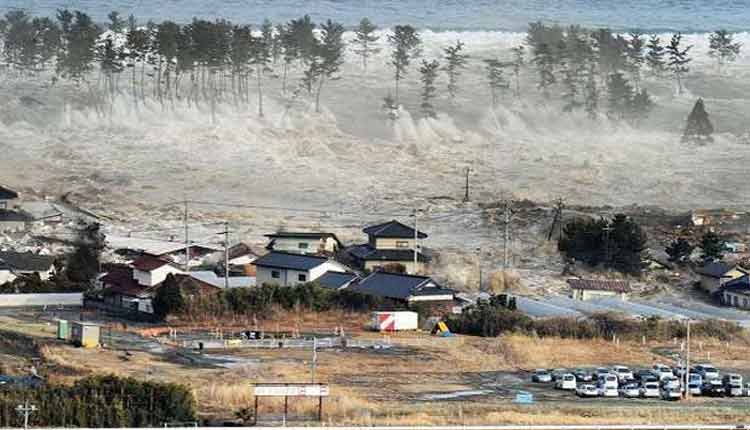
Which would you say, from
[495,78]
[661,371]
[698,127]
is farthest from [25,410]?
[495,78]

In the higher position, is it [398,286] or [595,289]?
[398,286]

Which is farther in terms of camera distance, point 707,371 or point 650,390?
point 707,371

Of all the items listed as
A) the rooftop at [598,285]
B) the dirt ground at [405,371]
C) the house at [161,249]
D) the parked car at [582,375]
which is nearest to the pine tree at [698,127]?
the rooftop at [598,285]

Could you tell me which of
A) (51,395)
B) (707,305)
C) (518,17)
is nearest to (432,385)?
(51,395)

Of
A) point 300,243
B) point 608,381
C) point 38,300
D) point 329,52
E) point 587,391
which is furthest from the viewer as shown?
point 329,52

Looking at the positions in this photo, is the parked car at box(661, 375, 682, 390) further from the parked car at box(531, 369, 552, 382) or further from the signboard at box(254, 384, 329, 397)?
the signboard at box(254, 384, 329, 397)

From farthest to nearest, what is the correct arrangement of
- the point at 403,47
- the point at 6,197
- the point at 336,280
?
the point at 403,47, the point at 6,197, the point at 336,280

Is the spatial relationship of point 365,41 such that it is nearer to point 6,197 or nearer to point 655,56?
point 655,56

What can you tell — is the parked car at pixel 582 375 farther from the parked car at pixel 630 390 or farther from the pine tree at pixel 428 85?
the pine tree at pixel 428 85
